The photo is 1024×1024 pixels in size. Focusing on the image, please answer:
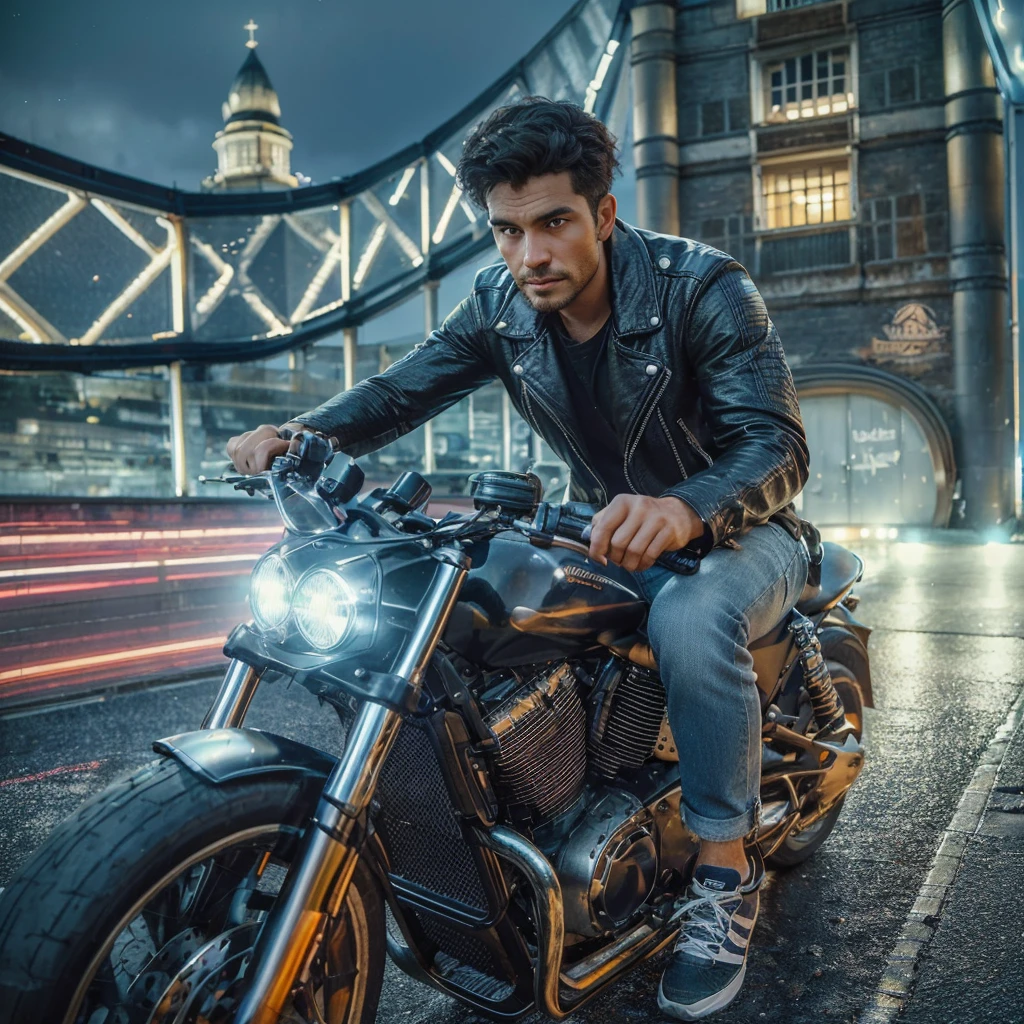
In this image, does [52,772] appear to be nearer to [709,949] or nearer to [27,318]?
[709,949]

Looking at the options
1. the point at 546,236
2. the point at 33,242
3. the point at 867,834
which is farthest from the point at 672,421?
the point at 33,242

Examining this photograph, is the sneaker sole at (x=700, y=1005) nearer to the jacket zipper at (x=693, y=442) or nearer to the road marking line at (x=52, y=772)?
the jacket zipper at (x=693, y=442)

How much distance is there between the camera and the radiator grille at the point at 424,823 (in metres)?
1.91

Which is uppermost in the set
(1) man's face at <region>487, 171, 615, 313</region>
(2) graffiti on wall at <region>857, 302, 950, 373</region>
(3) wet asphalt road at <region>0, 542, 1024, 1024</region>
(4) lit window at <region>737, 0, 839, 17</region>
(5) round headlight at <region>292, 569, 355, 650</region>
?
(4) lit window at <region>737, 0, 839, 17</region>

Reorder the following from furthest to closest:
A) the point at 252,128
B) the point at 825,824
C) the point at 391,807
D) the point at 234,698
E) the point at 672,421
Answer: the point at 252,128, the point at 825,824, the point at 672,421, the point at 391,807, the point at 234,698

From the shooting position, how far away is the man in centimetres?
204

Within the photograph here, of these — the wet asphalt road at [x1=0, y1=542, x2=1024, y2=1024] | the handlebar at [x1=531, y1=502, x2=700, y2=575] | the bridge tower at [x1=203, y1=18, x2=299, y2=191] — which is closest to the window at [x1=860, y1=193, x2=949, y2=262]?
the wet asphalt road at [x1=0, y1=542, x2=1024, y2=1024]

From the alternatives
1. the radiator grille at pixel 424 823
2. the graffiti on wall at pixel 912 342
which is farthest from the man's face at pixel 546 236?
the graffiti on wall at pixel 912 342

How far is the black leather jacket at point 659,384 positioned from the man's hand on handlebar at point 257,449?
22 cm

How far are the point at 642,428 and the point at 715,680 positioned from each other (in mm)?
664

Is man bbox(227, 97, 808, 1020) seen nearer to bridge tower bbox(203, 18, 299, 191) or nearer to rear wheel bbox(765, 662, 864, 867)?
rear wheel bbox(765, 662, 864, 867)

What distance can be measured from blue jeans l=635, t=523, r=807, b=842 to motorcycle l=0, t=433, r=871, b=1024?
11cm

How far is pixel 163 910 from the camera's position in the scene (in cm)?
164

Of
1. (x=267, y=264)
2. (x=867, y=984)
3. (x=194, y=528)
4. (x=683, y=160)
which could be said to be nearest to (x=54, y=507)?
(x=194, y=528)
